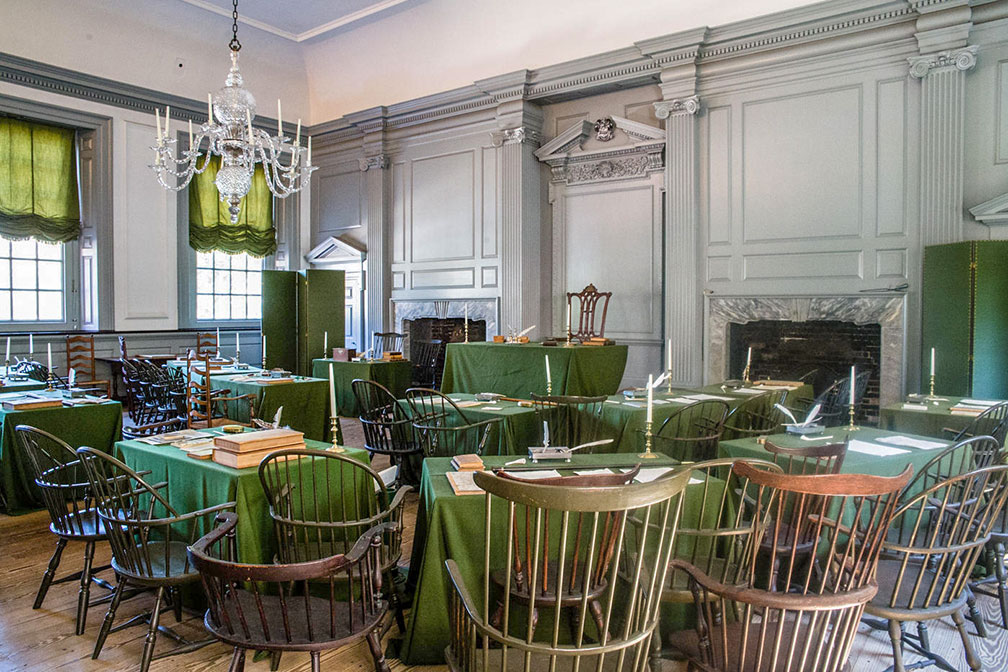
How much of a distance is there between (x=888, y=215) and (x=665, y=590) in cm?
587

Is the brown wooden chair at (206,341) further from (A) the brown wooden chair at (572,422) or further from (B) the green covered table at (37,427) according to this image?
(A) the brown wooden chair at (572,422)

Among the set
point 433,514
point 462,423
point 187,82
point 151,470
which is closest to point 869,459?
point 433,514

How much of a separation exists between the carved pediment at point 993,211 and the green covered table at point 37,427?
7.46 metres

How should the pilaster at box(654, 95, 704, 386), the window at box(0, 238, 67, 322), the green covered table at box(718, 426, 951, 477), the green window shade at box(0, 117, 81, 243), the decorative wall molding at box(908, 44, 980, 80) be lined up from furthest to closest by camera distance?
the window at box(0, 238, 67, 322) < the green window shade at box(0, 117, 81, 243) < the pilaster at box(654, 95, 704, 386) < the decorative wall molding at box(908, 44, 980, 80) < the green covered table at box(718, 426, 951, 477)

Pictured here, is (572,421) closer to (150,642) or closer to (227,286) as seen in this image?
(150,642)

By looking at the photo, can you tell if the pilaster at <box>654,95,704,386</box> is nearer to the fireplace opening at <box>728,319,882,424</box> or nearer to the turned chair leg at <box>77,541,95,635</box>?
the fireplace opening at <box>728,319,882,424</box>

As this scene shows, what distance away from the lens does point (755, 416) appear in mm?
5102

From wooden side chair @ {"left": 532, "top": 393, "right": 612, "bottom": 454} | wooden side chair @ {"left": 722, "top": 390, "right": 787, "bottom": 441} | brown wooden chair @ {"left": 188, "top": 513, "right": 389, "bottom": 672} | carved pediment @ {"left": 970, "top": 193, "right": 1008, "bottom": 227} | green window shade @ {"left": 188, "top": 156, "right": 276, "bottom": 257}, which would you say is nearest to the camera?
brown wooden chair @ {"left": 188, "top": 513, "right": 389, "bottom": 672}

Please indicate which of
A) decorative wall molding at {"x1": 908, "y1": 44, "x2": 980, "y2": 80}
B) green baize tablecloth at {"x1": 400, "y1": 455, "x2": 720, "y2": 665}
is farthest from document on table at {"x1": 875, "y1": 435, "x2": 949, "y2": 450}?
decorative wall molding at {"x1": 908, "y1": 44, "x2": 980, "y2": 80}

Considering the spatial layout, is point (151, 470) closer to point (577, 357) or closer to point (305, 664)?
point (305, 664)

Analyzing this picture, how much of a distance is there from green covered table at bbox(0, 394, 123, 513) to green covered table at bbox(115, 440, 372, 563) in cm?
194

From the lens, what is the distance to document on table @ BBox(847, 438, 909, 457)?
3326 millimetres

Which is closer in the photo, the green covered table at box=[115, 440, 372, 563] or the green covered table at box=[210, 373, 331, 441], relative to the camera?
the green covered table at box=[115, 440, 372, 563]

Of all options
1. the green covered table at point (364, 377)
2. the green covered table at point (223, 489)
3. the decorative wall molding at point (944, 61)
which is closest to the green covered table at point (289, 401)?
the green covered table at point (364, 377)
